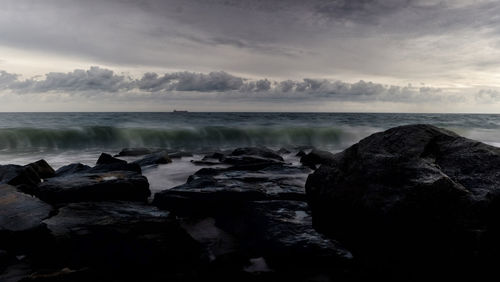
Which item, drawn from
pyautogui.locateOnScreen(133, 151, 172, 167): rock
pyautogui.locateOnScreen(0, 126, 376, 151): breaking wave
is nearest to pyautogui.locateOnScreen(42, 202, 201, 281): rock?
pyautogui.locateOnScreen(133, 151, 172, 167): rock

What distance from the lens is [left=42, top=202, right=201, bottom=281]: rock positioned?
10.6 feet

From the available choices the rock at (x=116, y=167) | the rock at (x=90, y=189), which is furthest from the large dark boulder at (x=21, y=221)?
the rock at (x=116, y=167)

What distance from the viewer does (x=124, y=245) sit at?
131 inches

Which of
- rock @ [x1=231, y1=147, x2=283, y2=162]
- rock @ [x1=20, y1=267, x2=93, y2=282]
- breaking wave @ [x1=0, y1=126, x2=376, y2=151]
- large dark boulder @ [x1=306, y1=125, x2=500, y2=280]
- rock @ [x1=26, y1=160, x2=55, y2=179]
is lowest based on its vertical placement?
A: breaking wave @ [x1=0, y1=126, x2=376, y2=151]

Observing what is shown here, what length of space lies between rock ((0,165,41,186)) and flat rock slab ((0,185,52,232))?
1.54 metres

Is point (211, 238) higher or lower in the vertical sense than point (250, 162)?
lower

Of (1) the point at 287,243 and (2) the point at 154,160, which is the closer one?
(1) the point at 287,243

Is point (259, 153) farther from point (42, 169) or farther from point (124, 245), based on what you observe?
point (124, 245)

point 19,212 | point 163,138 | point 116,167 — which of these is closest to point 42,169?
point 116,167

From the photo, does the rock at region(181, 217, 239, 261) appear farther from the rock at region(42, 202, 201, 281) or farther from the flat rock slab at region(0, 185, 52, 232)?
the flat rock slab at region(0, 185, 52, 232)

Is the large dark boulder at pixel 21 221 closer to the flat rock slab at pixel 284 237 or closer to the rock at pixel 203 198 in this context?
the rock at pixel 203 198

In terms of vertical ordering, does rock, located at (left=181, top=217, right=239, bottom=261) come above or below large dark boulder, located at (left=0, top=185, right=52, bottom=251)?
below

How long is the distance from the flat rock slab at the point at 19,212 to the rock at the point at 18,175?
1542 mm

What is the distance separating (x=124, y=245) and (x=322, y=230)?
2.01 meters
